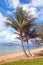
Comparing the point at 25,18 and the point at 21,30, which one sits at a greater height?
the point at 25,18

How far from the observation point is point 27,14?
83.2 feet

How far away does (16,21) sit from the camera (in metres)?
25.2

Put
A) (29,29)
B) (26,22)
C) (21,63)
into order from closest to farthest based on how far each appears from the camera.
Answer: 1. (21,63)
2. (26,22)
3. (29,29)

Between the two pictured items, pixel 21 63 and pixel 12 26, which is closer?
pixel 21 63

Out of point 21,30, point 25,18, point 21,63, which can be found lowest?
point 21,63

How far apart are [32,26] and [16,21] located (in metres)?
2.52

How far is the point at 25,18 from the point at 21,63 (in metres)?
10.0

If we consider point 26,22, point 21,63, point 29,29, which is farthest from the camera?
point 29,29

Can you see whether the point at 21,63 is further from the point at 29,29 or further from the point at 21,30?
the point at 29,29

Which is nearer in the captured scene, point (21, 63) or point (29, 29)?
point (21, 63)

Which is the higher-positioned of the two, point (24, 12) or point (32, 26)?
point (24, 12)

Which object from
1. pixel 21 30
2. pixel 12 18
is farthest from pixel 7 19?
pixel 21 30

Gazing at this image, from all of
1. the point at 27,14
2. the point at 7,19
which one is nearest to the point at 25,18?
the point at 27,14

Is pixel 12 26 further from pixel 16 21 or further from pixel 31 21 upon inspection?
pixel 31 21
